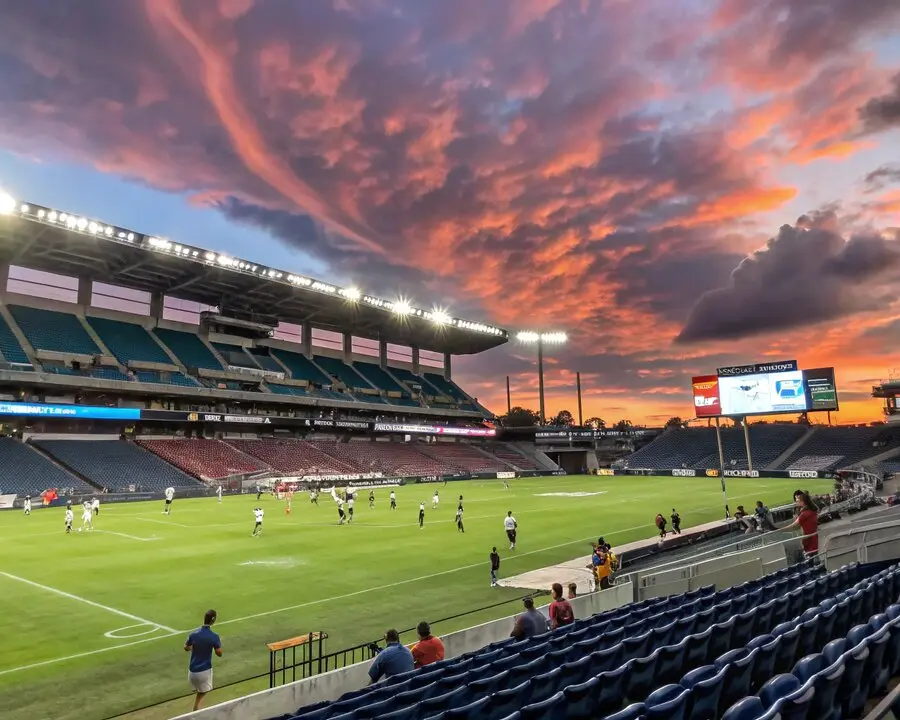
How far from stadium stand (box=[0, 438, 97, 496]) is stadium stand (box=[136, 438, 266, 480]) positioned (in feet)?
32.3

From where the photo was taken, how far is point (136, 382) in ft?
199

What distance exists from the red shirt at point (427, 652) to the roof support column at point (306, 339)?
81.0 meters

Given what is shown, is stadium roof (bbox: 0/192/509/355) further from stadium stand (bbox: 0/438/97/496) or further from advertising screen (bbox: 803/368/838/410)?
advertising screen (bbox: 803/368/838/410)

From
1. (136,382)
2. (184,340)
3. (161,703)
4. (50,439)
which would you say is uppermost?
(184,340)

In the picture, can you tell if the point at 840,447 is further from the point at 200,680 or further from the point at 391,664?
the point at 200,680

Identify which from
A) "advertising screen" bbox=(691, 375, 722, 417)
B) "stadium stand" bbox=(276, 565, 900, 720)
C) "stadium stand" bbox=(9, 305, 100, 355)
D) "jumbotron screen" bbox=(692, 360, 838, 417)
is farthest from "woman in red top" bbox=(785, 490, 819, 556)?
"stadium stand" bbox=(9, 305, 100, 355)

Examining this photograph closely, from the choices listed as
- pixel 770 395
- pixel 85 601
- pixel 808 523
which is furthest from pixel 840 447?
pixel 85 601

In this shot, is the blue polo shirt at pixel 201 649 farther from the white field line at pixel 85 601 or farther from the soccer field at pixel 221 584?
the white field line at pixel 85 601

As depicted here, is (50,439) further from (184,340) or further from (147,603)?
Answer: (147,603)

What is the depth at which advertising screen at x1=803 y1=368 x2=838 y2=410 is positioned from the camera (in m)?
51.7

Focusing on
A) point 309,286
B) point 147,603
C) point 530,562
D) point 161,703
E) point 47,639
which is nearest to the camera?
point 161,703

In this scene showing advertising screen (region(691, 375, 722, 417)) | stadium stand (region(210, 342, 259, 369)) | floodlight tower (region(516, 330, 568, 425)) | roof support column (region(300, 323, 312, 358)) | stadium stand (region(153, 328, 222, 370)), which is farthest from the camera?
floodlight tower (region(516, 330, 568, 425))

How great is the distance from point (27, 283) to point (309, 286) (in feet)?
92.3

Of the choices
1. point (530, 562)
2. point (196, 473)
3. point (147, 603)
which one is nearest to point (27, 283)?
point (196, 473)
